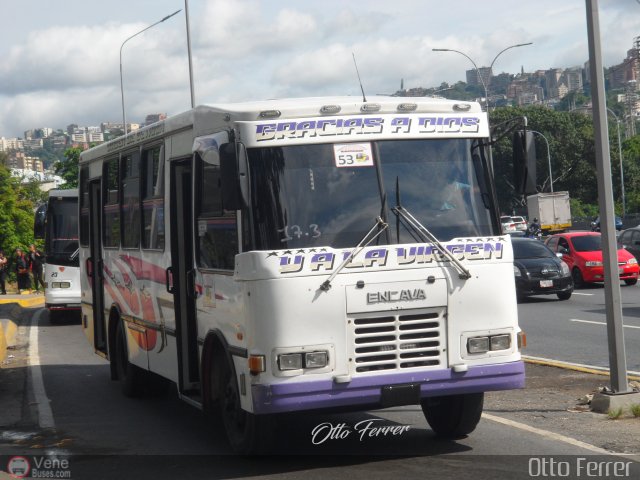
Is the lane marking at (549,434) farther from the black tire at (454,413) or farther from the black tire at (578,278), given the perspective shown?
the black tire at (578,278)

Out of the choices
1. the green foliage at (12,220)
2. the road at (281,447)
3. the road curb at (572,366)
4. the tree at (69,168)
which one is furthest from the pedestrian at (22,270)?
the road at (281,447)

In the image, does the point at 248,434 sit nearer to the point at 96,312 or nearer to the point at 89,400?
the point at 89,400

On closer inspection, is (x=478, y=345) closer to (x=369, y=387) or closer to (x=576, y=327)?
(x=369, y=387)

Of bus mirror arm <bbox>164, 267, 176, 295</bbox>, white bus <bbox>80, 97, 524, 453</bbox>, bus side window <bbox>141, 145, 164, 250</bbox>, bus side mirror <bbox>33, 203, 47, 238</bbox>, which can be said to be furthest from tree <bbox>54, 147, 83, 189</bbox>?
white bus <bbox>80, 97, 524, 453</bbox>

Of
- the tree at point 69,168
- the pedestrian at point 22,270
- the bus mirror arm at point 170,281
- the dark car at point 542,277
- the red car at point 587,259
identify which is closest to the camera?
the bus mirror arm at point 170,281

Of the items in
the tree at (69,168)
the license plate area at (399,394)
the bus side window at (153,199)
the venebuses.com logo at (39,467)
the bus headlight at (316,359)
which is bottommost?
the venebuses.com logo at (39,467)

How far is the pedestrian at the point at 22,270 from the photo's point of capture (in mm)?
37719

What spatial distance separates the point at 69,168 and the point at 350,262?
56897 mm

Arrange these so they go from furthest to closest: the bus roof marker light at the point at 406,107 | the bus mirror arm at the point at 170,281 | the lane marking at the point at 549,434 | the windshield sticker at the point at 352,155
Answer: the bus mirror arm at the point at 170,281 < the bus roof marker light at the point at 406,107 < the lane marking at the point at 549,434 < the windshield sticker at the point at 352,155

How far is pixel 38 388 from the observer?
1409 cm

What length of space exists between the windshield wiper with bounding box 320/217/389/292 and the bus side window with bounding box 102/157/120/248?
5.31 meters

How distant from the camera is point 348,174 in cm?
834

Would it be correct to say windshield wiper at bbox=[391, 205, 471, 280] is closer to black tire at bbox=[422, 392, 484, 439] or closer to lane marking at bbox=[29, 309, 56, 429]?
black tire at bbox=[422, 392, 484, 439]

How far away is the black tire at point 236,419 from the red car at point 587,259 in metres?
22.0
